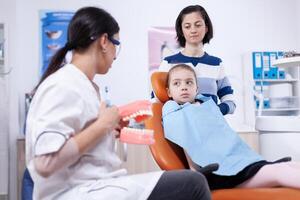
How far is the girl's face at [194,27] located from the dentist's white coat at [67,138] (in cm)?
93

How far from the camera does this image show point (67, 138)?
0.84 meters

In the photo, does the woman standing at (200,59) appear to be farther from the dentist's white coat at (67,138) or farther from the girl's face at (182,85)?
the dentist's white coat at (67,138)

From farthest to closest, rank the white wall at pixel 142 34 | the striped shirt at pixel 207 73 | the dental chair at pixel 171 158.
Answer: the white wall at pixel 142 34 < the striped shirt at pixel 207 73 < the dental chair at pixel 171 158

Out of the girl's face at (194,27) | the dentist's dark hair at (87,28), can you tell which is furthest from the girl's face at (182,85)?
the dentist's dark hair at (87,28)

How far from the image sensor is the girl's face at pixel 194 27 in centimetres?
177

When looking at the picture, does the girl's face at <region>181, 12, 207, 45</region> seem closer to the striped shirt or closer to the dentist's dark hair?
the striped shirt

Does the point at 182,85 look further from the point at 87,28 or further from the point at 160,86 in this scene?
the point at 87,28

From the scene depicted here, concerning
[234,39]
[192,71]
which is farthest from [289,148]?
[234,39]

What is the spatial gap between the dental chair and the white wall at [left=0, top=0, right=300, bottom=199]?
1598mm

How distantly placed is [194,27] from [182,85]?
339mm

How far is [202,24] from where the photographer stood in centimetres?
179

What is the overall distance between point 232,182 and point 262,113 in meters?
2.09

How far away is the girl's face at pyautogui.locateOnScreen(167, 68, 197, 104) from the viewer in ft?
5.37

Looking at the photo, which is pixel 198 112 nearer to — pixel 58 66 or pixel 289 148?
pixel 289 148
